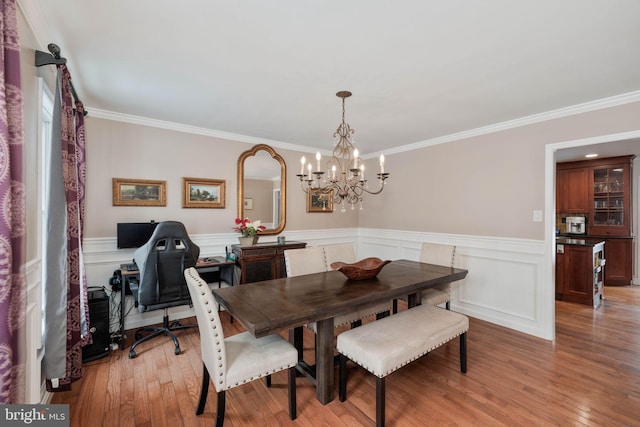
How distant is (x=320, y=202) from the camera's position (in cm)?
491

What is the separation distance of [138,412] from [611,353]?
13.2ft

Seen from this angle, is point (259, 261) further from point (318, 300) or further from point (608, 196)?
point (608, 196)

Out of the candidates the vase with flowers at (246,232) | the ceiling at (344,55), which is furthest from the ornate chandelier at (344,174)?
the vase with flowers at (246,232)

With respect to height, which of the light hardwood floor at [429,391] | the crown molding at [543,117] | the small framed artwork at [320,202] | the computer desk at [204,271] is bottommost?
the light hardwood floor at [429,391]

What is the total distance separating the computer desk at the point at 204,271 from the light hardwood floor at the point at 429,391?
393 millimetres

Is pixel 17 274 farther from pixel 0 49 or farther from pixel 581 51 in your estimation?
pixel 581 51

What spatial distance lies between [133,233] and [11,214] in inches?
82.4

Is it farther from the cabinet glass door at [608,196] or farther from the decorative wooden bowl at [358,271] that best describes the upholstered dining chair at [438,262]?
the cabinet glass door at [608,196]

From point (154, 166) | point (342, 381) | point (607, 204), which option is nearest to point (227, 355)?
point (342, 381)

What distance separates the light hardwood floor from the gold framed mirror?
1813 millimetres

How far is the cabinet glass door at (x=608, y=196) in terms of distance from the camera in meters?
5.15

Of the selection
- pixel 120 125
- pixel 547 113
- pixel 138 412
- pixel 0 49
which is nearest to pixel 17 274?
pixel 0 49

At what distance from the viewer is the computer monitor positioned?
3.05 m

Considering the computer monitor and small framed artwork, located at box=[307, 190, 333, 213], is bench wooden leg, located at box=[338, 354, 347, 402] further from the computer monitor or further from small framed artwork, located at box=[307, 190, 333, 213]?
small framed artwork, located at box=[307, 190, 333, 213]
